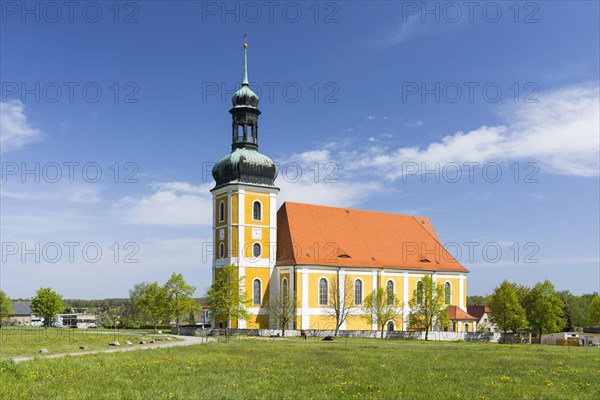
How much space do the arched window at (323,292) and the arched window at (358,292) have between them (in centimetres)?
356

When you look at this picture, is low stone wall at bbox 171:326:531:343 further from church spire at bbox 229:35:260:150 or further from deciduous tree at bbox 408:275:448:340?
church spire at bbox 229:35:260:150

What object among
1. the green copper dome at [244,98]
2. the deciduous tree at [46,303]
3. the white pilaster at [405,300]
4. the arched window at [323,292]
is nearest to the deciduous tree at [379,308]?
the white pilaster at [405,300]

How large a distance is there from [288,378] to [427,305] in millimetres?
41279

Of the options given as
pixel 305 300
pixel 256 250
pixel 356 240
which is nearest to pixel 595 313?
pixel 356 240

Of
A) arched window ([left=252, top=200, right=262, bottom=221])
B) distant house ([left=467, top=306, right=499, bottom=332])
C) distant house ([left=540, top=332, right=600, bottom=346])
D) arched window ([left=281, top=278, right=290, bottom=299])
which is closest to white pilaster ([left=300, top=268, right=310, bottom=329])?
arched window ([left=281, top=278, right=290, bottom=299])

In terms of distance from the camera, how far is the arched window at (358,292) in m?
62.0

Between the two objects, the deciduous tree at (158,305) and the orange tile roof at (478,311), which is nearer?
the deciduous tree at (158,305)

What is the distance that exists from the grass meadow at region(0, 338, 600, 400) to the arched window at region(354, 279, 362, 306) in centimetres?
3341

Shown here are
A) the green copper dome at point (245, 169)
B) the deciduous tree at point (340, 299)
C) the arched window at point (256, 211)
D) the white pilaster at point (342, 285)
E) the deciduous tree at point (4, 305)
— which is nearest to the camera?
the green copper dome at point (245, 169)

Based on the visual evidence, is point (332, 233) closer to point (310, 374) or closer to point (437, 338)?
point (437, 338)

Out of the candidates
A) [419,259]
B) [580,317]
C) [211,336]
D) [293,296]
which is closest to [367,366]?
[211,336]

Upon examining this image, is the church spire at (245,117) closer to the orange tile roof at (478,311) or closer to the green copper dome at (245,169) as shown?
the green copper dome at (245,169)

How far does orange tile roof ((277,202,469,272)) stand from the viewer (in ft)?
199

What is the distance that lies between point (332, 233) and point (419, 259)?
1175 cm
